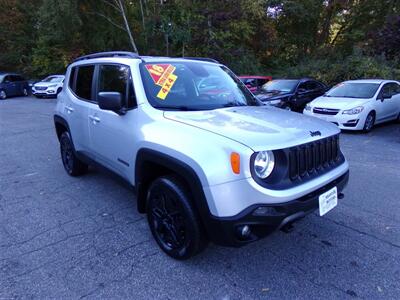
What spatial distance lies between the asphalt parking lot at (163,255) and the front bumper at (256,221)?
1.54 ft

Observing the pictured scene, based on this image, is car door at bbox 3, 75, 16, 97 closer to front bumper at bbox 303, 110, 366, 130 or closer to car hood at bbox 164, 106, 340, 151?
front bumper at bbox 303, 110, 366, 130

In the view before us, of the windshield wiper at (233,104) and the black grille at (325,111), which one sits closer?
the windshield wiper at (233,104)

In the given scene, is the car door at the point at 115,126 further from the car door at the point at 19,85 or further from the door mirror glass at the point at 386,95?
the car door at the point at 19,85

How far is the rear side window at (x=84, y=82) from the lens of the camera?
439cm

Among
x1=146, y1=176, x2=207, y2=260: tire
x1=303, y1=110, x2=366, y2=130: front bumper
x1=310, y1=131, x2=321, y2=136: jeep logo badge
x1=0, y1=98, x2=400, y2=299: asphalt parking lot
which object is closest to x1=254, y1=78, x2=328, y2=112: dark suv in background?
x1=303, y1=110, x2=366, y2=130: front bumper

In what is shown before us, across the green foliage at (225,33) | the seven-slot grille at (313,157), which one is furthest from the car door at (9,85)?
the seven-slot grille at (313,157)

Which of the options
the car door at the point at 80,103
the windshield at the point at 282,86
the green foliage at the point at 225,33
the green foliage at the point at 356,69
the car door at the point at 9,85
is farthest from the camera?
the car door at the point at 9,85

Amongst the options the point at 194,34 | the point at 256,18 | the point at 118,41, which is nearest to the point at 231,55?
the point at 194,34

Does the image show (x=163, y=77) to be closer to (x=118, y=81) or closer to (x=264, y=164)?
(x=118, y=81)

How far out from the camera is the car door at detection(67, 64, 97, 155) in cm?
437

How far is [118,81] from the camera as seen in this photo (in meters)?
3.74

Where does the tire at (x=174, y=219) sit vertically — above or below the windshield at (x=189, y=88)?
below

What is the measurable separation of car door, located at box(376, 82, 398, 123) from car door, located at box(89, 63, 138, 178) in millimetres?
8183

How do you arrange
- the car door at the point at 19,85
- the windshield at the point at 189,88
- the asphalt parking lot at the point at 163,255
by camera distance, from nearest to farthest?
the asphalt parking lot at the point at 163,255
the windshield at the point at 189,88
the car door at the point at 19,85
